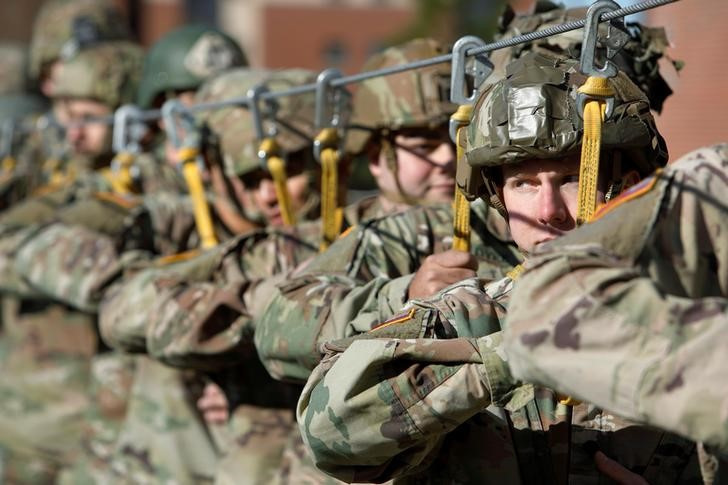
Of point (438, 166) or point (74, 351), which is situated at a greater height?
point (438, 166)

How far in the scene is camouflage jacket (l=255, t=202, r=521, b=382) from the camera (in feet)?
11.2

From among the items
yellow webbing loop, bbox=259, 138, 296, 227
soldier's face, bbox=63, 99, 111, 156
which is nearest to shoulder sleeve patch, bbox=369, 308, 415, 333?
yellow webbing loop, bbox=259, 138, 296, 227

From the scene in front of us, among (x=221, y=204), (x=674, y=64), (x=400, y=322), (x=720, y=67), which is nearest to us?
(x=400, y=322)

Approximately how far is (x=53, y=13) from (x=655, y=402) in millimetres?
8735

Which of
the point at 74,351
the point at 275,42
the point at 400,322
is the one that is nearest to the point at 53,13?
the point at 74,351

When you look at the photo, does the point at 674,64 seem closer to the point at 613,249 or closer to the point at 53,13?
the point at 613,249

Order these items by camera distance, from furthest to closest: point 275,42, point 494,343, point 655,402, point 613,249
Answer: point 275,42, point 494,343, point 613,249, point 655,402

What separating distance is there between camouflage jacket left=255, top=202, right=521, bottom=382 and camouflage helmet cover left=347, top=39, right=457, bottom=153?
0.52 m

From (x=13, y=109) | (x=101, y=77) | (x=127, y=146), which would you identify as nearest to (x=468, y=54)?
(x=127, y=146)

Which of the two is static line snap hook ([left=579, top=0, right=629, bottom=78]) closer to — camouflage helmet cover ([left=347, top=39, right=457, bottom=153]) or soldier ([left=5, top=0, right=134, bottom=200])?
camouflage helmet cover ([left=347, top=39, right=457, bottom=153])

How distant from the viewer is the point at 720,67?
1287 cm

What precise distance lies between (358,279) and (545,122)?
1.11 m

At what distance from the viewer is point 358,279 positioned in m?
3.85

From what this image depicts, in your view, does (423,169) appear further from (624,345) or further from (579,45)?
(624,345)
